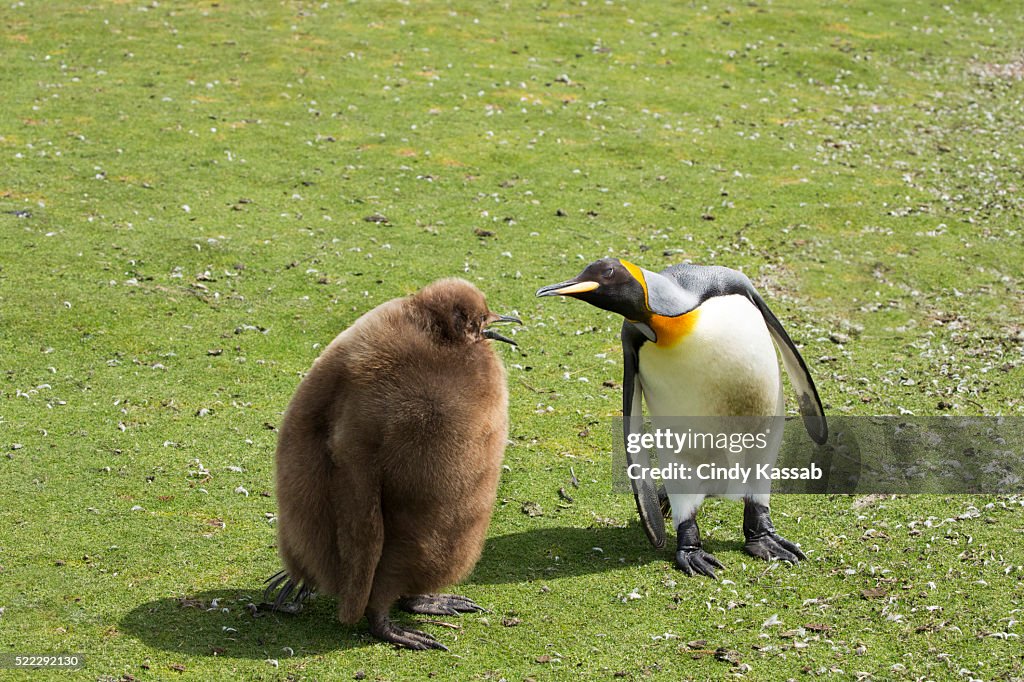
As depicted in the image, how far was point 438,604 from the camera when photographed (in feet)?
18.0

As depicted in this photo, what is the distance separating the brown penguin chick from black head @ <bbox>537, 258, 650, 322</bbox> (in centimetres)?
50

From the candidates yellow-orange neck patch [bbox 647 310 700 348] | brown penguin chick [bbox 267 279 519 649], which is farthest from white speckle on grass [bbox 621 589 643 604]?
yellow-orange neck patch [bbox 647 310 700 348]

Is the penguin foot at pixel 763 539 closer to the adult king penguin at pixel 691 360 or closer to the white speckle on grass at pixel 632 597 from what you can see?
the adult king penguin at pixel 691 360

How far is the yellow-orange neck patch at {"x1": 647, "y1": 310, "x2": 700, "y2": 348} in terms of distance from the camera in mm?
5719

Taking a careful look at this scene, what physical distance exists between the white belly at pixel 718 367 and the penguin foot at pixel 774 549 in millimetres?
675

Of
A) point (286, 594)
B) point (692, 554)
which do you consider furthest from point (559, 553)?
point (286, 594)

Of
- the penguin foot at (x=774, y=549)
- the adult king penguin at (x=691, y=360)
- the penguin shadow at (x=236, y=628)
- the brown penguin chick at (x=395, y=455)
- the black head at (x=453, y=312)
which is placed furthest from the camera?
the penguin foot at (x=774, y=549)

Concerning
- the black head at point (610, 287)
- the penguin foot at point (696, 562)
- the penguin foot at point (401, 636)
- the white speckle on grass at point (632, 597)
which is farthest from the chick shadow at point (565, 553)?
the black head at point (610, 287)

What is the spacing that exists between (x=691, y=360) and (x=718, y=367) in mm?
148

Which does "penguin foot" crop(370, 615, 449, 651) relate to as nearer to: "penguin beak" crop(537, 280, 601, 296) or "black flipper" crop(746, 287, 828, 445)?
"penguin beak" crop(537, 280, 601, 296)

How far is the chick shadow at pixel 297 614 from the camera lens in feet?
16.8

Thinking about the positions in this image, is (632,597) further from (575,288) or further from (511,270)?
(511,270)

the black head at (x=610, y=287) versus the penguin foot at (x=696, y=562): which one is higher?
the black head at (x=610, y=287)

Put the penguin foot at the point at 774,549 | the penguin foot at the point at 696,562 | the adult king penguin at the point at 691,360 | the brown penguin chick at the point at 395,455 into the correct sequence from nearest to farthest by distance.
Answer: the brown penguin chick at the point at 395,455 < the adult king penguin at the point at 691,360 < the penguin foot at the point at 696,562 < the penguin foot at the point at 774,549
